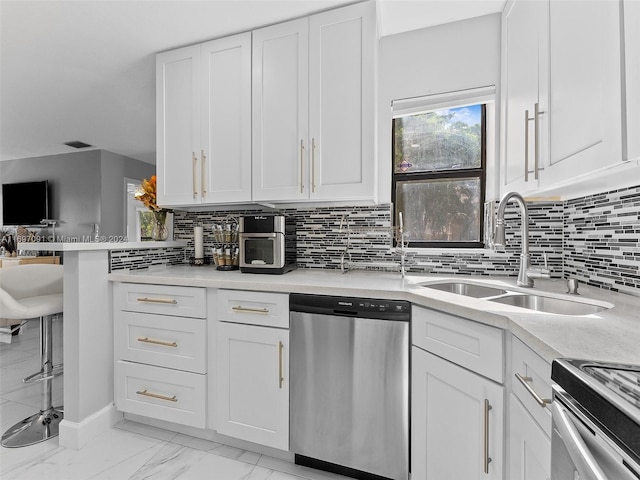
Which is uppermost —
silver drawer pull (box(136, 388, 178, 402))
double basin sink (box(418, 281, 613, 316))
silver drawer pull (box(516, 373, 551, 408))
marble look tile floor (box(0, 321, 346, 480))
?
double basin sink (box(418, 281, 613, 316))

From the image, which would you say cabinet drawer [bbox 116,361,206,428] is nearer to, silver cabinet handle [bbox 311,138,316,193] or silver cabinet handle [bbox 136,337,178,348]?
silver cabinet handle [bbox 136,337,178,348]

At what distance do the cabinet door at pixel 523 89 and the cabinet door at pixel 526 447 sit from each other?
35.3 inches

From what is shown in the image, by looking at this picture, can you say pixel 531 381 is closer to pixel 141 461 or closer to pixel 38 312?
pixel 141 461

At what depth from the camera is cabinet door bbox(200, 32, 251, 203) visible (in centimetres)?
205

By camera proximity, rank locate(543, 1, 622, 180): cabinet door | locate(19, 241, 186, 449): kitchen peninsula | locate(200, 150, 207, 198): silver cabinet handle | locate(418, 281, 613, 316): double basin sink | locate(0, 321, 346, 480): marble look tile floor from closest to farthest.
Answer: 1. locate(543, 1, 622, 180): cabinet door
2. locate(418, 281, 613, 316): double basin sink
3. locate(0, 321, 346, 480): marble look tile floor
4. locate(19, 241, 186, 449): kitchen peninsula
5. locate(200, 150, 207, 198): silver cabinet handle

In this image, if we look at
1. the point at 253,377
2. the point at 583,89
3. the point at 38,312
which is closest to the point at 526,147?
the point at 583,89

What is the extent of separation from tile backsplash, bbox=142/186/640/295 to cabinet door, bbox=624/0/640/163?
61cm

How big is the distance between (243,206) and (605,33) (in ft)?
6.82

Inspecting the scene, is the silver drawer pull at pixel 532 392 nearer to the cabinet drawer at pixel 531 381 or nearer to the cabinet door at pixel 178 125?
the cabinet drawer at pixel 531 381

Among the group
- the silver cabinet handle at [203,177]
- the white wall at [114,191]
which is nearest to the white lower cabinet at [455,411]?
the silver cabinet handle at [203,177]

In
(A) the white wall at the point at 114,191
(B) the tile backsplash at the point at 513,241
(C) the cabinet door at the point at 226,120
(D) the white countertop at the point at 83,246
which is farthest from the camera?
(A) the white wall at the point at 114,191

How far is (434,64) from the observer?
205 centimetres

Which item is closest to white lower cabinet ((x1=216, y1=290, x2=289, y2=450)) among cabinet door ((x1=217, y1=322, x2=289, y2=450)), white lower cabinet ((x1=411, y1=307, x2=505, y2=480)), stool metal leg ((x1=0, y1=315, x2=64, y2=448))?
cabinet door ((x1=217, y1=322, x2=289, y2=450))

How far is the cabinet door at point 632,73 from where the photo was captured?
0.78 metres
